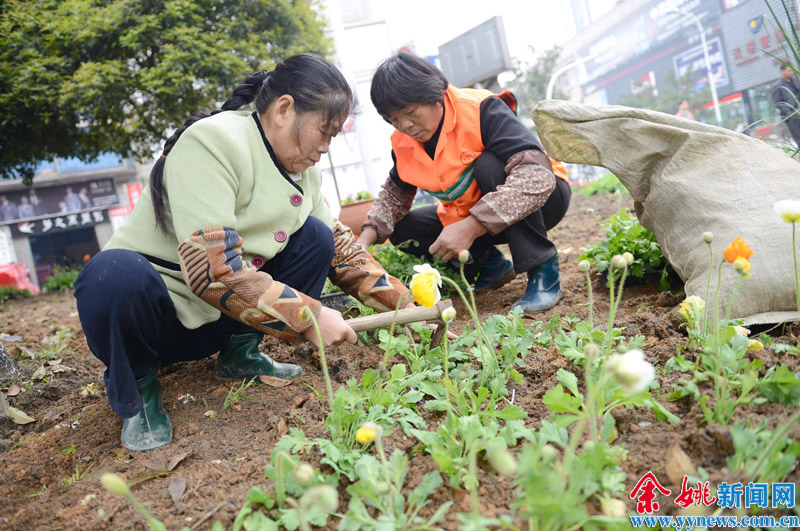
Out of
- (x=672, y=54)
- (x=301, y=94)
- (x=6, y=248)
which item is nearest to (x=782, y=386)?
(x=301, y=94)

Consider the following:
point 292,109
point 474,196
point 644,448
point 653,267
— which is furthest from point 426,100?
point 644,448

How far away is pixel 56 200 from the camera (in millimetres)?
15852

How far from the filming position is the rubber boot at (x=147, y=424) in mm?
1572

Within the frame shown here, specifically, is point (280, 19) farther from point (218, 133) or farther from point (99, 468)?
point (99, 468)

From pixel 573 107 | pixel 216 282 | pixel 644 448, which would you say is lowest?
pixel 644 448

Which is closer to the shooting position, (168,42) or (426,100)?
(426,100)

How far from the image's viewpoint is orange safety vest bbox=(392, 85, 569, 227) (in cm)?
243

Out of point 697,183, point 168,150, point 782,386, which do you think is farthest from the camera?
point 697,183

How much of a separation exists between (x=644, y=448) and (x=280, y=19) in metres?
6.80

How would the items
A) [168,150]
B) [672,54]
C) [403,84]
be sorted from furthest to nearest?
1. [672,54]
2. [403,84]
3. [168,150]

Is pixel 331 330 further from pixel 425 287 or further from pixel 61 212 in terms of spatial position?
pixel 61 212

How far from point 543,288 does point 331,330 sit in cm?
125

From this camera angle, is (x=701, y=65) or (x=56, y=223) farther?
(x=701, y=65)

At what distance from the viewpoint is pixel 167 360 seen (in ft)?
6.09
